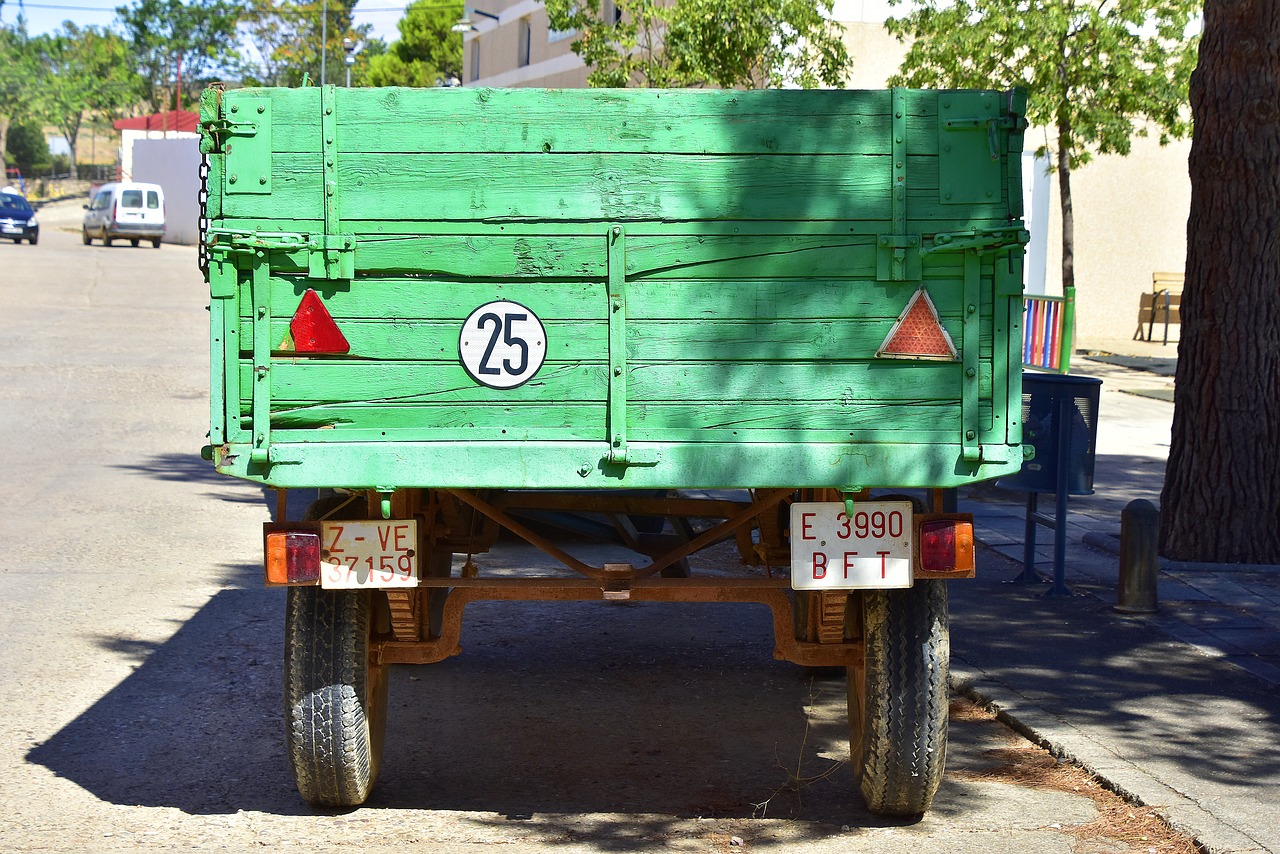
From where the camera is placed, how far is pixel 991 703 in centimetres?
597

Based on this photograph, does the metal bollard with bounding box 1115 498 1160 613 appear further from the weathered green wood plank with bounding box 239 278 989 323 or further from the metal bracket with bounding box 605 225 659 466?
the metal bracket with bounding box 605 225 659 466

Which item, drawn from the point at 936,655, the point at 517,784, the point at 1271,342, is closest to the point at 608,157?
the point at 936,655

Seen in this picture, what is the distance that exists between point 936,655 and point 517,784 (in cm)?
153

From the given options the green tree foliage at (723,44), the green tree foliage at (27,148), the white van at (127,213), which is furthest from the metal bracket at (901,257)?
the green tree foliage at (27,148)

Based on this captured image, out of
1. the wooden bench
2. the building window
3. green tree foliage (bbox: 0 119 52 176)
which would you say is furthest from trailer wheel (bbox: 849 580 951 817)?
green tree foliage (bbox: 0 119 52 176)

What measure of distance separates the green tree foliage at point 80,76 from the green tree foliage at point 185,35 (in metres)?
3.15

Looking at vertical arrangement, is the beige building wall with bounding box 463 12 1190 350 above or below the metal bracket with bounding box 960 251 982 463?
above

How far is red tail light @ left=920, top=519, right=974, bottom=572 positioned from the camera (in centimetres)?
431

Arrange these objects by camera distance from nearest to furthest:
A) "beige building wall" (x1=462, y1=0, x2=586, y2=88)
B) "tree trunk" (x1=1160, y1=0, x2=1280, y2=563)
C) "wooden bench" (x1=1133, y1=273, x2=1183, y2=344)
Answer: "tree trunk" (x1=1160, y1=0, x2=1280, y2=563) < "wooden bench" (x1=1133, y1=273, x2=1183, y2=344) < "beige building wall" (x1=462, y1=0, x2=586, y2=88)

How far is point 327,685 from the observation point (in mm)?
4469

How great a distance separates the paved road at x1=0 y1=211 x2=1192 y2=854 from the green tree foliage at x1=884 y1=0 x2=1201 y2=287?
583 inches

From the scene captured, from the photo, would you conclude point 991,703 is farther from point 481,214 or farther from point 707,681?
point 481,214

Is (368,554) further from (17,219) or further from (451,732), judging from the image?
(17,219)

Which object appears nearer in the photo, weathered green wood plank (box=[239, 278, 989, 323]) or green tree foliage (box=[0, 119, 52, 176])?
weathered green wood plank (box=[239, 278, 989, 323])
